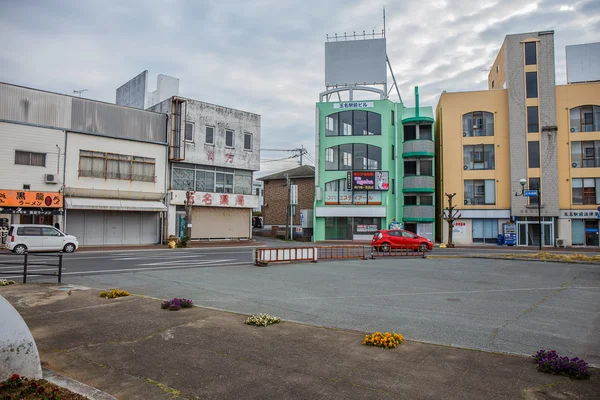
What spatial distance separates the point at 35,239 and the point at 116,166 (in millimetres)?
9992

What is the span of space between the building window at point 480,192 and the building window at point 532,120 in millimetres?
6041

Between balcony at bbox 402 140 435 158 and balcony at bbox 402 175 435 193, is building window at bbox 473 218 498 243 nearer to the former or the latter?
balcony at bbox 402 175 435 193

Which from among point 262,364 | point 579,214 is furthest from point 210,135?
point 579,214

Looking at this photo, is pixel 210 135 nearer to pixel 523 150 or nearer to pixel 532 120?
pixel 523 150

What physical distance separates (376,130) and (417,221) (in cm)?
1021

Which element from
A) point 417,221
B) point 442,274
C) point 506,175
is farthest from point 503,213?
point 442,274

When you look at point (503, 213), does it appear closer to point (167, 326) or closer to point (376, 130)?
point (376, 130)

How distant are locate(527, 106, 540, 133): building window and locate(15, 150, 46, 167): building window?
4167 cm

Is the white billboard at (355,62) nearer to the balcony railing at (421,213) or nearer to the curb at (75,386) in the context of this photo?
the balcony railing at (421,213)

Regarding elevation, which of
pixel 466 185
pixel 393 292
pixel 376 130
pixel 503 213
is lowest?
pixel 393 292

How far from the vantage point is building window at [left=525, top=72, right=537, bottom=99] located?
41094 millimetres

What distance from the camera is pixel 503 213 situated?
4147 cm

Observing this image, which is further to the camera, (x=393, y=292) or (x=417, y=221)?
(x=417, y=221)

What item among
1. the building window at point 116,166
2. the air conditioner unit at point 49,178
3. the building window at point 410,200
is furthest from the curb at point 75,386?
the building window at point 410,200
